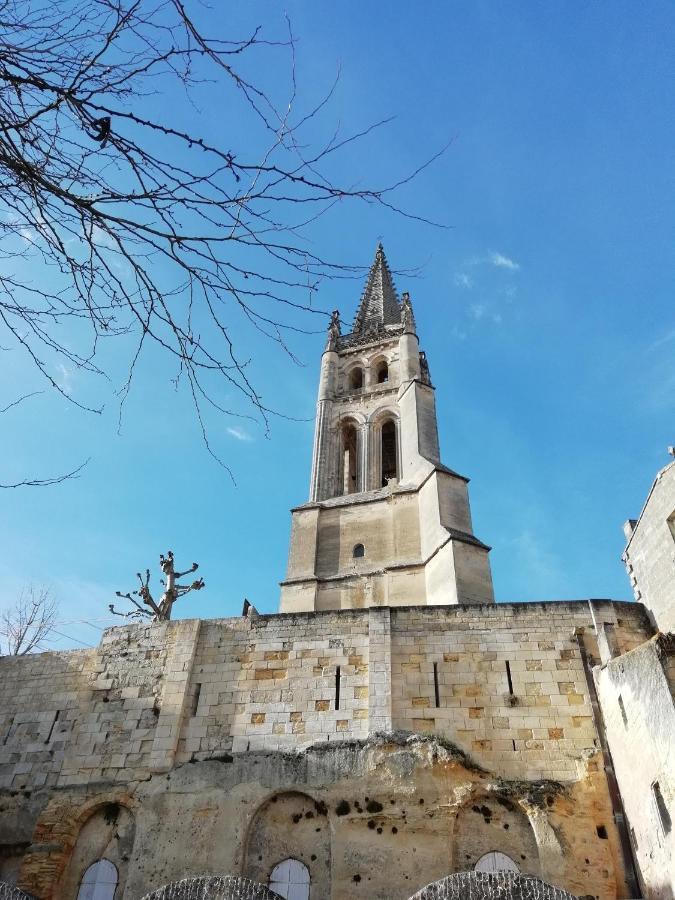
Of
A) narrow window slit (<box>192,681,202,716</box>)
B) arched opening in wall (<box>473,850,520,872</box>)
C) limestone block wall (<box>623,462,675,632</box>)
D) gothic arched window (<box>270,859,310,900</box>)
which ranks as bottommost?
gothic arched window (<box>270,859,310,900</box>)

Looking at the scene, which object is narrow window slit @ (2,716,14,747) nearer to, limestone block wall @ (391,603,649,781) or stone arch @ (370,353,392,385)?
limestone block wall @ (391,603,649,781)

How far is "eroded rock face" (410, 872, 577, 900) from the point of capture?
611 cm

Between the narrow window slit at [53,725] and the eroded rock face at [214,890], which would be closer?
the eroded rock face at [214,890]

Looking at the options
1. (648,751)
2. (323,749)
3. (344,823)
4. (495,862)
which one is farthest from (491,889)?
(323,749)

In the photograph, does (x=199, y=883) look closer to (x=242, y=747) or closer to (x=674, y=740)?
(x=242, y=747)

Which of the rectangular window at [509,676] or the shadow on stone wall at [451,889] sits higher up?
the rectangular window at [509,676]

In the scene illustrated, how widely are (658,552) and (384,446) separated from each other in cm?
1527

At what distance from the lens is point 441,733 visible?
10.6 meters

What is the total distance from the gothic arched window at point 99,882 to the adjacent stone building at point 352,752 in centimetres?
2

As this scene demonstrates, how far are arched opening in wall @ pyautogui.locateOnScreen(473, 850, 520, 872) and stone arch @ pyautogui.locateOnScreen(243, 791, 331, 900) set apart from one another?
2.11 metres

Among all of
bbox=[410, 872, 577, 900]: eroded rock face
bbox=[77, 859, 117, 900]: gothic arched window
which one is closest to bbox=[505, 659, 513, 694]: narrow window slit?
bbox=[410, 872, 577, 900]: eroded rock face

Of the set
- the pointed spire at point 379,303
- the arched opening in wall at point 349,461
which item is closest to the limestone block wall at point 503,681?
the arched opening in wall at point 349,461

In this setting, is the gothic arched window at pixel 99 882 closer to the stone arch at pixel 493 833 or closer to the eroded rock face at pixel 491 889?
the stone arch at pixel 493 833

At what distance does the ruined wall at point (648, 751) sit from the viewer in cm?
808
